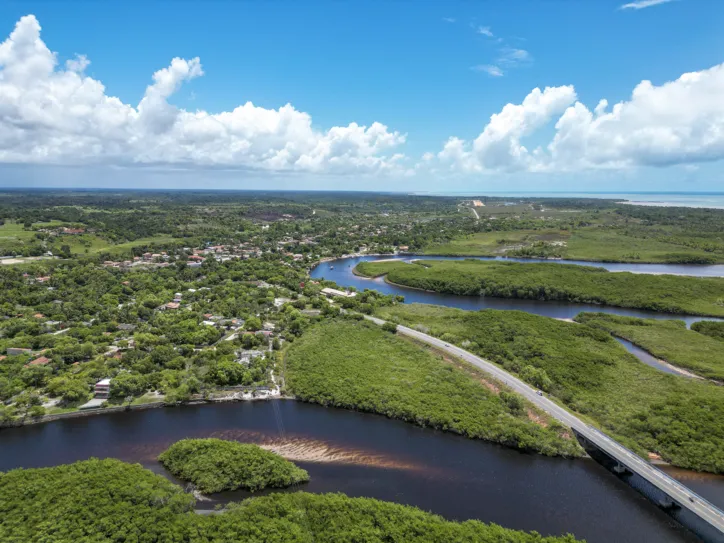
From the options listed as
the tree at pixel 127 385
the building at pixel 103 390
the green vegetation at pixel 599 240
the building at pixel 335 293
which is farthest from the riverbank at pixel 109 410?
the green vegetation at pixel 599 240

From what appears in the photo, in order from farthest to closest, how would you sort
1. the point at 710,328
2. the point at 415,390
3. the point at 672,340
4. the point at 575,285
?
the point at 575,285 → the point at 710,328 → the point at 672,340 → the point at 415,390

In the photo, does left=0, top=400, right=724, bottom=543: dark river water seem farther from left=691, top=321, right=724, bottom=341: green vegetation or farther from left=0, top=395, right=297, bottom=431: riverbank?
left=691, top=321, right=724, bottom=341: green vegetation

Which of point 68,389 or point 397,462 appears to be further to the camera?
point 68,389

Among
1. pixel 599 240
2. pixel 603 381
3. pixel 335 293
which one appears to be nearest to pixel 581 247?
pixel 599 240

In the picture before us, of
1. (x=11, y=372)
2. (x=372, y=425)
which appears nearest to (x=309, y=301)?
(x=372, y=425)

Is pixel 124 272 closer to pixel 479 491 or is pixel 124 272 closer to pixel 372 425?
pixel 372 425

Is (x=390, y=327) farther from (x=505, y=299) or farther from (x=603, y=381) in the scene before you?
(x=505, y=299)
